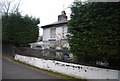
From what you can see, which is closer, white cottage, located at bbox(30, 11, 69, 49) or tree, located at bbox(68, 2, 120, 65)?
tree, located at bbox(68, 2, 120, 65)

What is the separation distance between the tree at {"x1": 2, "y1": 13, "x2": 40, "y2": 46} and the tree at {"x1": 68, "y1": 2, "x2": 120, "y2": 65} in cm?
1060

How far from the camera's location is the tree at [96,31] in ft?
22.6

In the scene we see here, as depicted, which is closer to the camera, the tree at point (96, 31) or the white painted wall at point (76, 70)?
the tree at point (96, 31)

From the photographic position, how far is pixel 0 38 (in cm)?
2044

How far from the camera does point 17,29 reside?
18.2 m

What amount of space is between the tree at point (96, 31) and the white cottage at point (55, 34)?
5.99 meters

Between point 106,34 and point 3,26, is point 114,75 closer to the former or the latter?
point 106,34

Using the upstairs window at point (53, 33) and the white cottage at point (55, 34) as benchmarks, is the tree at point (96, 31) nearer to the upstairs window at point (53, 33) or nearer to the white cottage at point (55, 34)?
the white cottage at point (55, 34)

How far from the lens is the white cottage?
1594 cm

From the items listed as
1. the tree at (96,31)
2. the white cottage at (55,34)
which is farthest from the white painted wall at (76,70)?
the white cottage at (55,34)

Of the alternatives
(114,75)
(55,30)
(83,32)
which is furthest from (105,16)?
(55,30)

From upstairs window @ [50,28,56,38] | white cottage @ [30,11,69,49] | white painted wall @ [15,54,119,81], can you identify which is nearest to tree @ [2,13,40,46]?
white cottage @ [30,11,69,49]

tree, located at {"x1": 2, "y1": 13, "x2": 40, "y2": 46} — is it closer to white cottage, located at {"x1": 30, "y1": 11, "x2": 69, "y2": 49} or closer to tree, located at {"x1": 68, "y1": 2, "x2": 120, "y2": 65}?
white cottage, located at {"x1": 30, "y1": 11, "x2": 69, "y2": 49}

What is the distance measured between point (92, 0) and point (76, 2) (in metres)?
1.61
